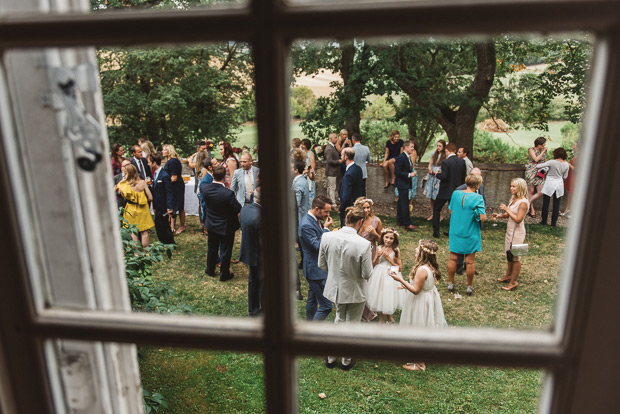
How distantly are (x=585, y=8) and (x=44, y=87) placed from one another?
88cm

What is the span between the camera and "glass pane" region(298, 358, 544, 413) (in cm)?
399

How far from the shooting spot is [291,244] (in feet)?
2.62

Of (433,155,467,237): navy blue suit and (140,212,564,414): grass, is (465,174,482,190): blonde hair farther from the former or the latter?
(433,155,467,237): navy blue suit

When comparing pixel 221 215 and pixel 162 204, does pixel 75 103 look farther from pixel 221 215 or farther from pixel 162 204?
pixel 162 204

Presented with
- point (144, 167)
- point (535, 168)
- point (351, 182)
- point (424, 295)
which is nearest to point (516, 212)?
point (424, 295)

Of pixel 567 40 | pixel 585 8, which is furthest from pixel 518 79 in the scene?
pixel 585 8

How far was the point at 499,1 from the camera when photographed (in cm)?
63

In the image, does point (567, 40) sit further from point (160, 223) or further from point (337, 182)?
point (160, 223)

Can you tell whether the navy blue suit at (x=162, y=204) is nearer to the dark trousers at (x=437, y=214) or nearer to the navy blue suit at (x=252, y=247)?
the navy blue suit at (x=252, y=247)

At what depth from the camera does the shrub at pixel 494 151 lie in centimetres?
1185

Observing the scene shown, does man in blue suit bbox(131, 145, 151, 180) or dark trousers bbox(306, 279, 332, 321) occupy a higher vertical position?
man in blue suit bbox(131, 145, 151, 180)

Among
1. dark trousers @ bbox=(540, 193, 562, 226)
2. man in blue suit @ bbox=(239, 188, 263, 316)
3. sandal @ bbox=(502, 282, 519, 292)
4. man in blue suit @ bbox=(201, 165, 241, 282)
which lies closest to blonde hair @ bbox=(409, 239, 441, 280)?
man in blue suit @ bbox=(239, 188, 263, 316)

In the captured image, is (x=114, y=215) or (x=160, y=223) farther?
(x=160, y=223)

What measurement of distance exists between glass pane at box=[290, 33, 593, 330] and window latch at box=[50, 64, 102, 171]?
387cm
